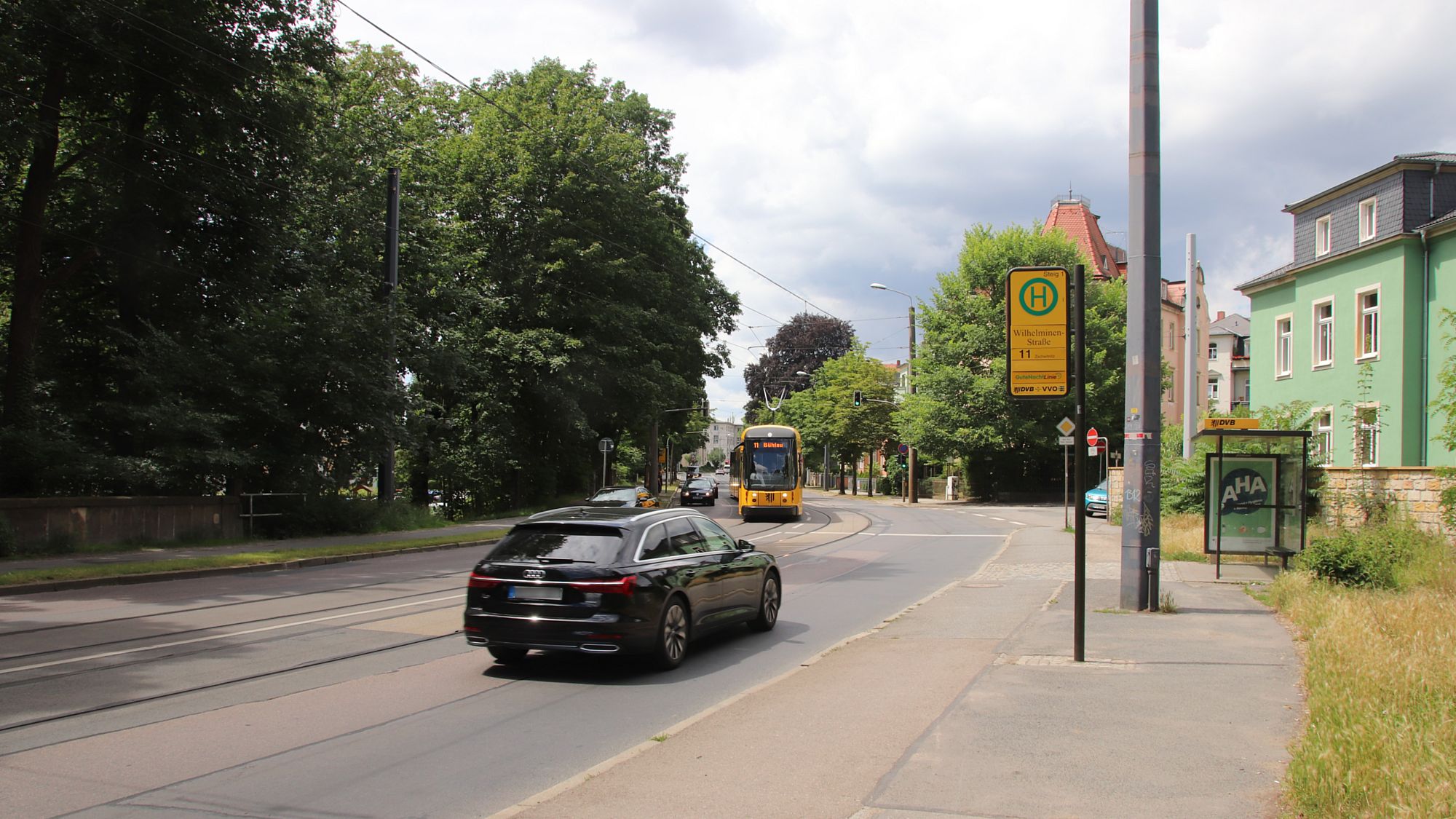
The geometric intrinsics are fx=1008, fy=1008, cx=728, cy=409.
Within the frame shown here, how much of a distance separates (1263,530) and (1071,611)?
6.14 m

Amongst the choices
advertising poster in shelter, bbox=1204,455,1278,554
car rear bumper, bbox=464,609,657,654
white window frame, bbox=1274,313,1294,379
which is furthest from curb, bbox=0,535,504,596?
white window frame, bbox=1274,313,1294,379

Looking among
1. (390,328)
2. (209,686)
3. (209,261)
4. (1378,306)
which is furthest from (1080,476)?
(1378,306)

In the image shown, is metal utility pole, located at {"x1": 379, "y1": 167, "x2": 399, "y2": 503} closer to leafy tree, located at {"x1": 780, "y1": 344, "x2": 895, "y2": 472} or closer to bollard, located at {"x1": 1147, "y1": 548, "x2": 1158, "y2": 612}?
bollard, located at {"x1": 1147, "y1": 548, "x2": 1158, "y2": 612}

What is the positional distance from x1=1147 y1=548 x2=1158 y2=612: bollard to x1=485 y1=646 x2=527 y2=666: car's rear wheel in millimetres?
7138

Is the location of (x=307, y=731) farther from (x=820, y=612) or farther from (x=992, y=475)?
(x=992, y=475)

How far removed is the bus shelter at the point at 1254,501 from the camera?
51.2 feet

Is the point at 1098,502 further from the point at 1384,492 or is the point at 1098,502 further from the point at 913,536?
the point at 1384,492

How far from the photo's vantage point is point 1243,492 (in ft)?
53.0

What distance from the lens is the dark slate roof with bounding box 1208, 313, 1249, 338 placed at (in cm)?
7925

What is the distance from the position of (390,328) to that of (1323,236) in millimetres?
28050

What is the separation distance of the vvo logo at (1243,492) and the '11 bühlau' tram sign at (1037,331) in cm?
823

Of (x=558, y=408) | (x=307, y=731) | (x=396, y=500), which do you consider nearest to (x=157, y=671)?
(x=307, y=731)

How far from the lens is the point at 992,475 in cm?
5834

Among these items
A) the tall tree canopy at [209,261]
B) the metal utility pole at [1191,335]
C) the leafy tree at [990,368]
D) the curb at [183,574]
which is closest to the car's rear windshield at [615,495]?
the tall tree canopy at [209,261]
